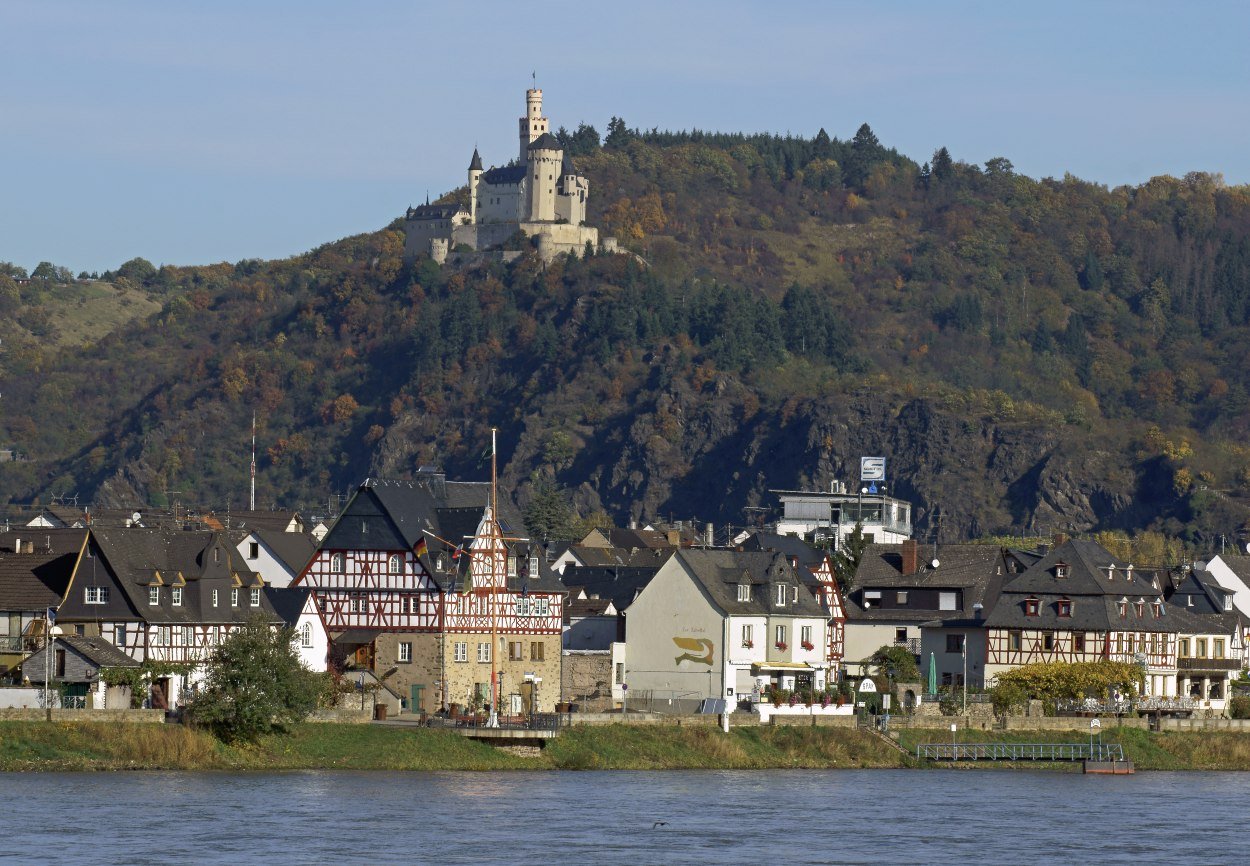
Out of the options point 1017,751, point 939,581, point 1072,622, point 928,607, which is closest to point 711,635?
point 1017,751

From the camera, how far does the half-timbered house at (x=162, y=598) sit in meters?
90.2

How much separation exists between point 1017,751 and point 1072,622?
14367 mm

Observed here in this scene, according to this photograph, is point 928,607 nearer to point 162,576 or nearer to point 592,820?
point 162,576

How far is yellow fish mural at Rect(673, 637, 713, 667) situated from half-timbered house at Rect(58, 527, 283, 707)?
693 inches

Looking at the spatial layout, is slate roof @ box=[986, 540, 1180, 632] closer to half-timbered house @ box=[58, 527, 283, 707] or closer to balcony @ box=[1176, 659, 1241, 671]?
balcony @ box=[1176, 659, 1241, 671]

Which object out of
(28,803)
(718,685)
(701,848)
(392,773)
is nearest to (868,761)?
(718,685)

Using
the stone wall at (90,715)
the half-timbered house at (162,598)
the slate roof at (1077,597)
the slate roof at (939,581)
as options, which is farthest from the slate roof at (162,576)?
the slate roof at (1077,597)

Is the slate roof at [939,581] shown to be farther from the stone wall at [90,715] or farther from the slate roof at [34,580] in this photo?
the stone wall at [90,715]

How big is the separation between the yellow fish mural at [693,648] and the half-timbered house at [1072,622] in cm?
1437

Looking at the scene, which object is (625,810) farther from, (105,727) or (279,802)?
(105,727)

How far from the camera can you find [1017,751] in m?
99.3

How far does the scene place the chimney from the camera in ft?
393

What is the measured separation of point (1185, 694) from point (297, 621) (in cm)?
4139

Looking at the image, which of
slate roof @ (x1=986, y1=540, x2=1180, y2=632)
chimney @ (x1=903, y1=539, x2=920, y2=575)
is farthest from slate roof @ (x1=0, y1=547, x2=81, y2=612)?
chimney @ (x1=903, y1=539, x2=920, y2=575)
